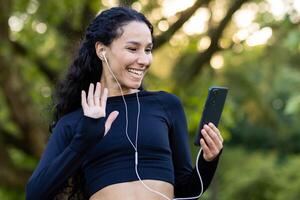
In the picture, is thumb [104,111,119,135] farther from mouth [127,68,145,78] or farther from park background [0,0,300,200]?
park background [0,0,300,200]

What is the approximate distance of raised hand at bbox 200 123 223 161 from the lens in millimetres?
3008

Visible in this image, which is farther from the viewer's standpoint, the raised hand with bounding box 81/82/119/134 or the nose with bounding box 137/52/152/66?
the nose with bounding box 137/52/152/66

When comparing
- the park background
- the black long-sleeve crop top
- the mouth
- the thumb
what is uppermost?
the mouth

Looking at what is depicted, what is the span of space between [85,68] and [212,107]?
0.60 metres

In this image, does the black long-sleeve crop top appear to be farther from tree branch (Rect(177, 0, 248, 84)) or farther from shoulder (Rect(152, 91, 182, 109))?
tree branch (Rect(177, 0, 248, 84))

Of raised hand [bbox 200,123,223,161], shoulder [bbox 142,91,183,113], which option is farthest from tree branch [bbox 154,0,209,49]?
raised hand [bbox 200,123,223,161]

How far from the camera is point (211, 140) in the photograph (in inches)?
119

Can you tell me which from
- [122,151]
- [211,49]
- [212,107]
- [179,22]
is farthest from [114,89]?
[211,49]

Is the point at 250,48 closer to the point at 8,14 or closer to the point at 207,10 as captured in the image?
the point at 207,10

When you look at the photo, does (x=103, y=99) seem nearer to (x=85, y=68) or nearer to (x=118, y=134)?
(x=118, y=134)

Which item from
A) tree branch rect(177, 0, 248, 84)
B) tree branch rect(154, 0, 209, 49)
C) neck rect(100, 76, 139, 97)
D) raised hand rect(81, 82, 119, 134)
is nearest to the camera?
raised hand rect(81, 82, 119, 134)

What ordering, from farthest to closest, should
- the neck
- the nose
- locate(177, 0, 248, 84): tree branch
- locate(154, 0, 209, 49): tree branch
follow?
locate(177, 0, 248, 84): tree branch, locate(154, 0, 209, 49): tree branch, the neck, the nose

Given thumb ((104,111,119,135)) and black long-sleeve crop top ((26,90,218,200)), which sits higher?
thumb ((104,111,119,135))

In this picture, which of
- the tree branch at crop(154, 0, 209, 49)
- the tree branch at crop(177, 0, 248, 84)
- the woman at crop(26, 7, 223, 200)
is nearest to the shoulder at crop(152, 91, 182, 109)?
the woman at crop(26, 7, 223, 200)
